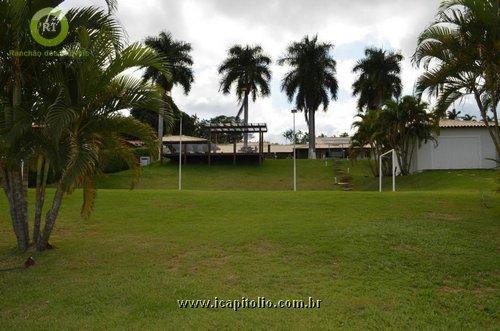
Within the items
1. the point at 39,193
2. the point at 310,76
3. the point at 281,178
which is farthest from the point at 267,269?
the point at 310,76

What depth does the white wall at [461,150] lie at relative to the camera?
27734mm

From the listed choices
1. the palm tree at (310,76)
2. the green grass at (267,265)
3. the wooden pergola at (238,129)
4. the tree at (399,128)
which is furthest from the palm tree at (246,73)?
the green grass at (267,265)

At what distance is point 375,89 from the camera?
4553 centimetres

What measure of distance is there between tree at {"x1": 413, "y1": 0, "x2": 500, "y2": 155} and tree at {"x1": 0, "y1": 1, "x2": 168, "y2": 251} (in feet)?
21.3

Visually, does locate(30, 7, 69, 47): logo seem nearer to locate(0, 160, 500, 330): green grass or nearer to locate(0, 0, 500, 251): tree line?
locate(0, 0, 500, 251): tree line

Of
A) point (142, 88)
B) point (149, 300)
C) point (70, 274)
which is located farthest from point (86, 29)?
point (149, 300)

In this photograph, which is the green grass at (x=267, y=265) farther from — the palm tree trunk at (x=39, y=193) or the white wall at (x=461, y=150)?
the white wall at (x=461, y=150)

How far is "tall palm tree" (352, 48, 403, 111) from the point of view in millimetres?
44938

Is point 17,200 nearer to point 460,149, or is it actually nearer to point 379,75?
point 460,149

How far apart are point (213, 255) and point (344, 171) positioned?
84.6 feet

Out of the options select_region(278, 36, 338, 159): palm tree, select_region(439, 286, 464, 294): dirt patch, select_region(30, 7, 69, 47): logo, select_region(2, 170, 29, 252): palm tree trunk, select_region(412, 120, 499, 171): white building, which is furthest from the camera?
select_region(278, 36, 338, 159): palm tree

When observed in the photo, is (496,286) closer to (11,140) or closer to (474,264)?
(474,264)

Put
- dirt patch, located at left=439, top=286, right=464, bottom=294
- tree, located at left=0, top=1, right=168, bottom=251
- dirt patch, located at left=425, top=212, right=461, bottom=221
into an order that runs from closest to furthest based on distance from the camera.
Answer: dirt patch, located at left=439, top=286, right=464, bottom=294 → tree, located at left=0, top=1, right=168, bottom=251 → dirt patch, located at left=425, top=212, right=461, bottom=221

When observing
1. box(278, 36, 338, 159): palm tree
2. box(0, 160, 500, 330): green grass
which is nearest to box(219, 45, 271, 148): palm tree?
box(278, 36, 338, 159): palm tree
